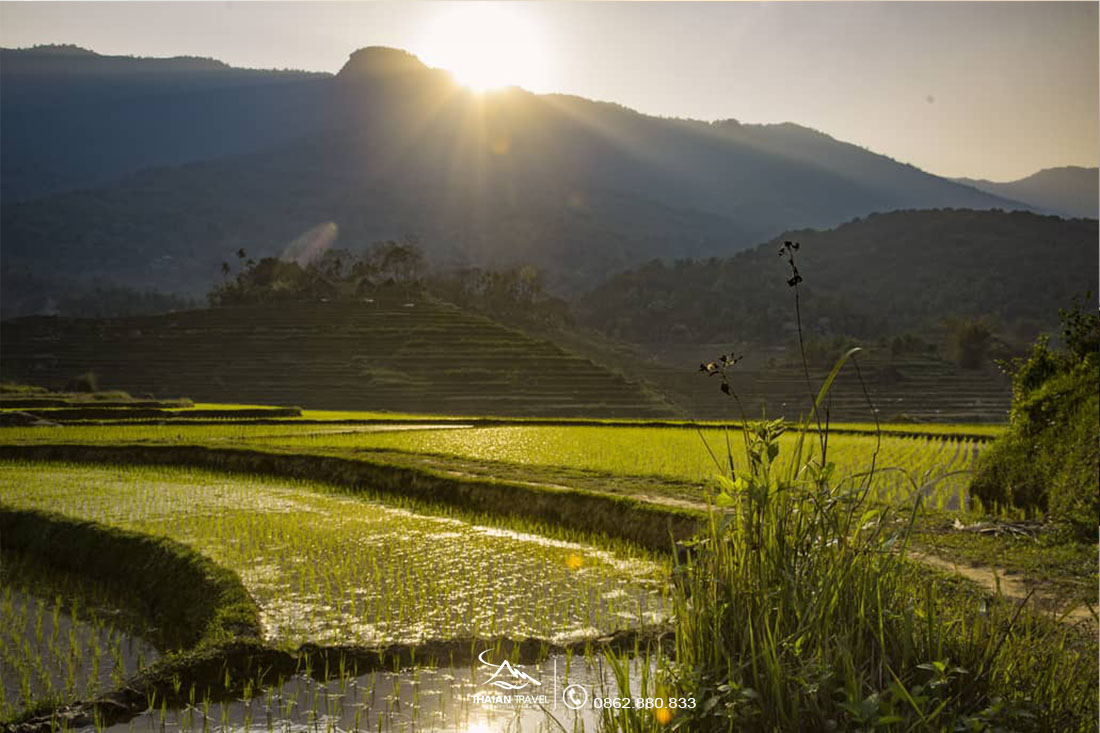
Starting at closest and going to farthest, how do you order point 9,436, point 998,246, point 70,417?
point 9,436 < point 70,417 < point 998,246

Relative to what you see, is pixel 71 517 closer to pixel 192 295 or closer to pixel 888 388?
pixel 888 388

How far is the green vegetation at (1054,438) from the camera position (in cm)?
1130

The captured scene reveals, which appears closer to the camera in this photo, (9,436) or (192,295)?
(9,436)

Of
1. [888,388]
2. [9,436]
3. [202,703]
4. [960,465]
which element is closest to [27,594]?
[202,703]

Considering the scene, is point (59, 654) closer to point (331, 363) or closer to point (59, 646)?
point (59, 646)

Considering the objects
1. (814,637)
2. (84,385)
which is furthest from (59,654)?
(84,385)

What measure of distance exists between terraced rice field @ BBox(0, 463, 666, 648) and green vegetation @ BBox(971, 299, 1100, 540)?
6.10 m

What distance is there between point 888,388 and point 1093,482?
59.4 meters

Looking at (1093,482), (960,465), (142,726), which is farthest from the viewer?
(960,465)

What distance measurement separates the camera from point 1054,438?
12922 millimetres

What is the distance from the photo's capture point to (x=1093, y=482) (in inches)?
425

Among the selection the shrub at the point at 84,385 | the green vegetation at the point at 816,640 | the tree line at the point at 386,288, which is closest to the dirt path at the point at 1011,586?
the green vegetation at the point at 816,640

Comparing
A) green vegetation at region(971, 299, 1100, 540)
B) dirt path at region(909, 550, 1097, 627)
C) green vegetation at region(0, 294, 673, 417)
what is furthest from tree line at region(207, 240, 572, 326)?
dirt path at region(909, 550, 1097, 627)

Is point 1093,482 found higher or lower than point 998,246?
lower
